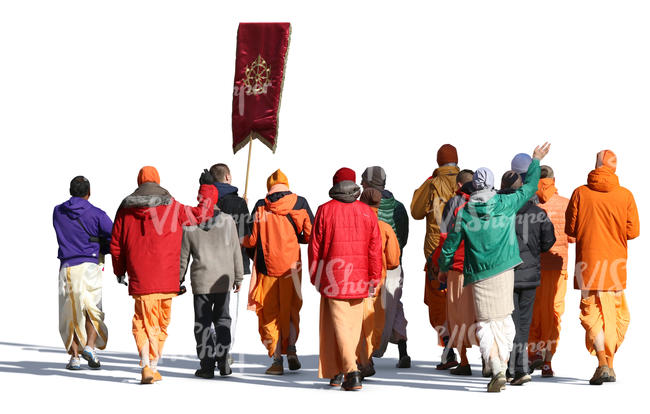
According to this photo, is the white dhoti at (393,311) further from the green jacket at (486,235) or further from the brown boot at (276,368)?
the green jacket at (486,235)

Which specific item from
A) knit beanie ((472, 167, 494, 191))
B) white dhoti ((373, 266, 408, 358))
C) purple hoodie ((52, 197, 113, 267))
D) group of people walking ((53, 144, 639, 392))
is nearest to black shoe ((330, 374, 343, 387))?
group of people walking ((53, 144, 639, 392))

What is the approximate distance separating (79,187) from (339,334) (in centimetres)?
405

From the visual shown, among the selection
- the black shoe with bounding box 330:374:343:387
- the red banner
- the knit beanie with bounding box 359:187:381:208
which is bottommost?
the black shoe with bounding box 330:374:343:387

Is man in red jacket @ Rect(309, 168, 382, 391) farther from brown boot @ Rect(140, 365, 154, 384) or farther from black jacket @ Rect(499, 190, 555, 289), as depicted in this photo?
brown boot @ Rect(140, 365, 154, 384)

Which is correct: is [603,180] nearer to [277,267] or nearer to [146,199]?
[277,267]

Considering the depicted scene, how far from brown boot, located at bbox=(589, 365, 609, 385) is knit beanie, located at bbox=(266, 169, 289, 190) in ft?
14.7

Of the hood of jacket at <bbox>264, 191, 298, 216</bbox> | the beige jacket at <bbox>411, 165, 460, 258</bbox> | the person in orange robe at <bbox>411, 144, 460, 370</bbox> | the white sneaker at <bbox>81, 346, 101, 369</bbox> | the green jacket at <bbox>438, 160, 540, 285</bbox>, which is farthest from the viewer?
the beige jacket at <bbox>411, 165, 460, 258</bbox>

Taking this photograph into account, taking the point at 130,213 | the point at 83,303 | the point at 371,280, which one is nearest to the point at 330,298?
the point at 371,280

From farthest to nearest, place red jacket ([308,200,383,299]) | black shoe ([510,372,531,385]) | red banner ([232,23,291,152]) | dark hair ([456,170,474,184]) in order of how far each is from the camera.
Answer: red banner ([232,23,291,152]), dark hair ([456,170,474,184]), black shoe ([510,372,531,385]), red jacket ([308,200,383,299])

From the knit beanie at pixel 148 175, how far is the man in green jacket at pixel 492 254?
3520 millimetres

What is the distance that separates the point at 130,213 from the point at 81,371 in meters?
2.59

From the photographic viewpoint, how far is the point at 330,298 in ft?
47.3

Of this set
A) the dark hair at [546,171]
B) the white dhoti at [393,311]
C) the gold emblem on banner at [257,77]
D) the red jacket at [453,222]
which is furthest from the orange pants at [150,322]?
the dark hair at [546,171]

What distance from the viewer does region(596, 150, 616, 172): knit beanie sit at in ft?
49.8
